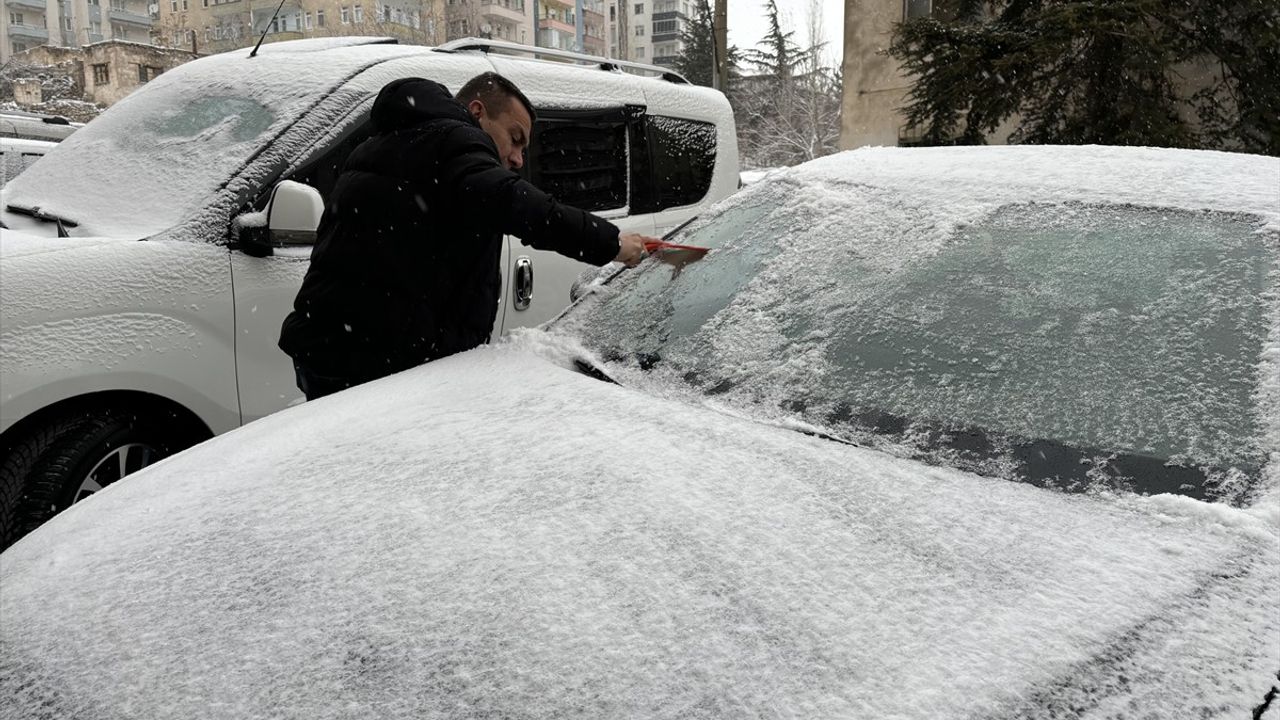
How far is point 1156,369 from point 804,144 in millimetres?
34021

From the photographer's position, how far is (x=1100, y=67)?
30.2 ft

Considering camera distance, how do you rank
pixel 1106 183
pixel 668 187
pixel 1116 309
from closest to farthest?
pixel 1116 309, pixel 1106 183, pixel 668 187

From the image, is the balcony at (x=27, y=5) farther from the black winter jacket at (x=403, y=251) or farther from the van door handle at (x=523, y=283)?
the black winter jacket at (x=403, y=251)

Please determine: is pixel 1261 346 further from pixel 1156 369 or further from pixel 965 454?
pixel 965 454

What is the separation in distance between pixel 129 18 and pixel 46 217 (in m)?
72.5

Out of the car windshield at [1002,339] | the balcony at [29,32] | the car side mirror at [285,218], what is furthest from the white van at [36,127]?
the balcony at [29,32]

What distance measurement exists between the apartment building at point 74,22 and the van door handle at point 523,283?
66.8m

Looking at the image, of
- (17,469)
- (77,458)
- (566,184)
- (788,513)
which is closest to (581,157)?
(566,184)

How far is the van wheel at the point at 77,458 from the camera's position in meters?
2.78

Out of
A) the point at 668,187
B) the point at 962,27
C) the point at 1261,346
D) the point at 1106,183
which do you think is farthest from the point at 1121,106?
the point at 1261,346

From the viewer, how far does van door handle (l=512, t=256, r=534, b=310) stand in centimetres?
421

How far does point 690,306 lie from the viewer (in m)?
2.41

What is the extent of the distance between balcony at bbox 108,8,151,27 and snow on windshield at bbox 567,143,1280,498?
72.8m

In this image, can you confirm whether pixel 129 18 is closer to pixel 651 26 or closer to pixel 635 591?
pixel 651 26
